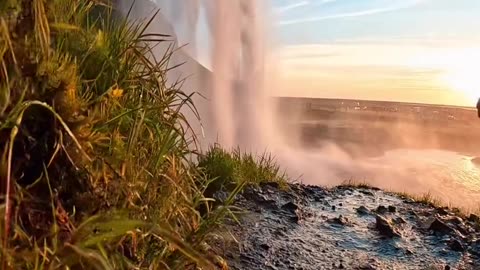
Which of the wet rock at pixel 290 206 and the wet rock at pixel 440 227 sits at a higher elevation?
the wet rock at pixel 290 206

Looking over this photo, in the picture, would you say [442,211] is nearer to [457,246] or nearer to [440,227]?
[440,227]

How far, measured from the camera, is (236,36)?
22.3 metres

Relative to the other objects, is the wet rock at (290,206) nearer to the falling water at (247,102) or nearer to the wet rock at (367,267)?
the wet rock at (367,267)

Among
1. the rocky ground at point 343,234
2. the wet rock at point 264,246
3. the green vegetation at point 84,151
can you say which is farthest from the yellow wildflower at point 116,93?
the wet rock at point 264,246

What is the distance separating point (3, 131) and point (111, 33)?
0.80 metres

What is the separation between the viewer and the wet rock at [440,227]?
4254mm

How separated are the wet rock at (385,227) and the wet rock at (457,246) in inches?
14.5

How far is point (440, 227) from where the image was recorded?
14.1 ft

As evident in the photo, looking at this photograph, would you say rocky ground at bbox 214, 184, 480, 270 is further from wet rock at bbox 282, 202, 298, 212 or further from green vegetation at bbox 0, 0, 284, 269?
green vegetation at bbox 0, 0, 284, 269

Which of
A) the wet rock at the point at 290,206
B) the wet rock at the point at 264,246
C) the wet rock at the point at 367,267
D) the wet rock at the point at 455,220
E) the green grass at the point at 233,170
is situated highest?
the green grass at the point at 233,170

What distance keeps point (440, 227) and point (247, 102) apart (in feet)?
56.3

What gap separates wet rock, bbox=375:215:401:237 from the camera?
4109mm

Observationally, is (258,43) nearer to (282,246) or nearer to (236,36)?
(236,36)

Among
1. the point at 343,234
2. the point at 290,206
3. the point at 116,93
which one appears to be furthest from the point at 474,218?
the point at 116,93
